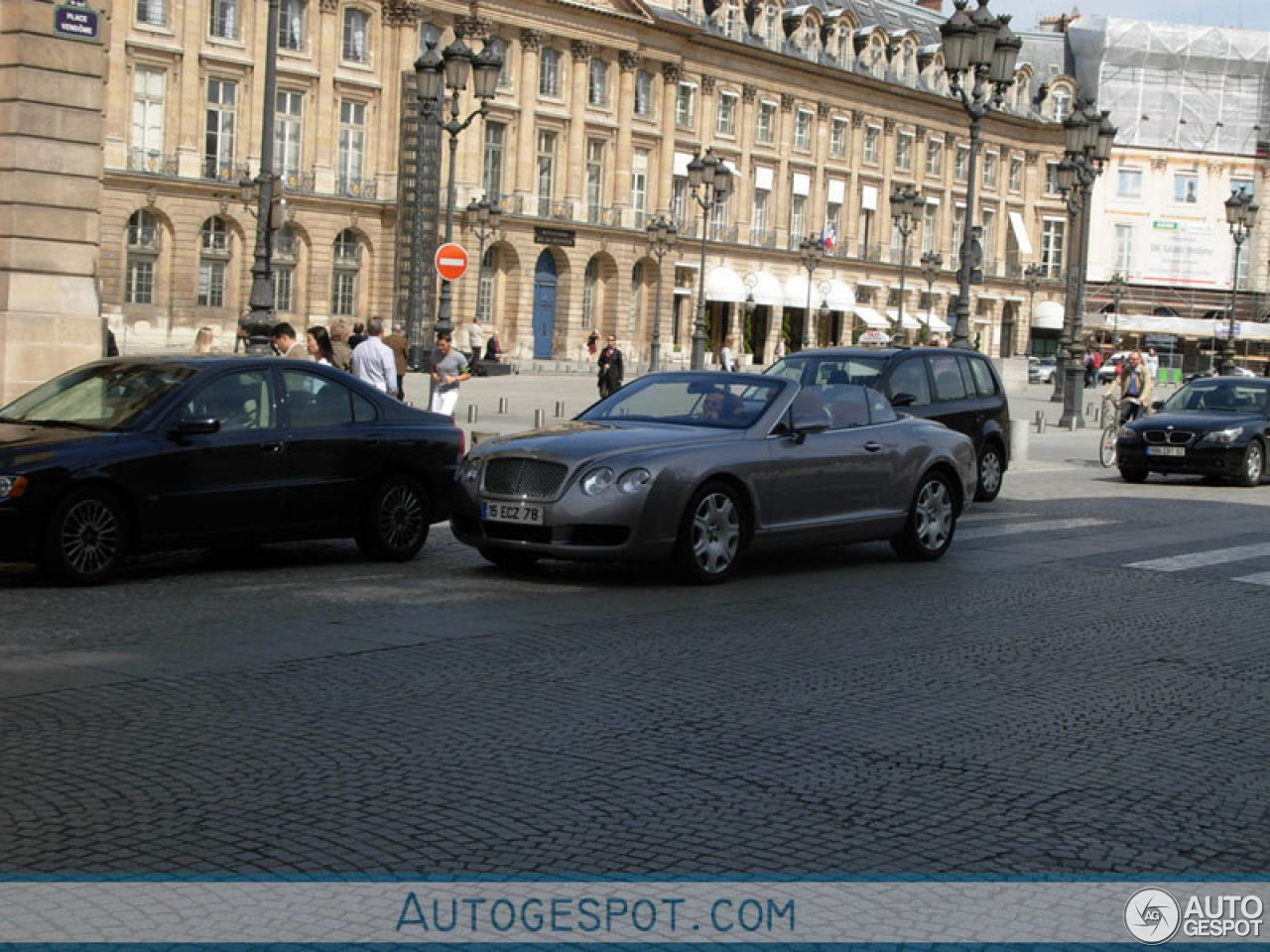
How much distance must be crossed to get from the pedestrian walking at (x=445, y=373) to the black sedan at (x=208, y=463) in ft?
28.8

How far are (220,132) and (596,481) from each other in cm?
5608

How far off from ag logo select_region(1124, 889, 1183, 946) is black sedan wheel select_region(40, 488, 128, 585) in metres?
7.83

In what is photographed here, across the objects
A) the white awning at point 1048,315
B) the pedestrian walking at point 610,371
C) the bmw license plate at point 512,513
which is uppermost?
the white awning at point 1048,315

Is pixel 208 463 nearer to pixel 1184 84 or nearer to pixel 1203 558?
pixel 1203 558

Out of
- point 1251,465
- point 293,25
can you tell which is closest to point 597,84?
point 293,25

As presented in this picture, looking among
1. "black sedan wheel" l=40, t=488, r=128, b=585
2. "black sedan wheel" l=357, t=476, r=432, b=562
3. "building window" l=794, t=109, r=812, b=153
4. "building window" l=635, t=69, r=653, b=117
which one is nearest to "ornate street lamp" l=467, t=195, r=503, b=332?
"building window" l=635, t=69, r=653, b=117

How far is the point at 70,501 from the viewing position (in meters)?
11.4

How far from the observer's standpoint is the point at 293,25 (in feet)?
217

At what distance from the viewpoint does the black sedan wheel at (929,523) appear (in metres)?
14.2

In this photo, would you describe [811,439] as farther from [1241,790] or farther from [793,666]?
[1241,790]

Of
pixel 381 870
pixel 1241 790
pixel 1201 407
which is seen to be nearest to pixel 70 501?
pixel 381 870

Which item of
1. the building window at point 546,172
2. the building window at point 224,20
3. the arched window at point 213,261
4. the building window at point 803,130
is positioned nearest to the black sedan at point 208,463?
the arched window at point 213,261

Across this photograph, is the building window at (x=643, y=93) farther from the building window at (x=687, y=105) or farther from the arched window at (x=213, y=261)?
the arched window at (x=213, y=261)

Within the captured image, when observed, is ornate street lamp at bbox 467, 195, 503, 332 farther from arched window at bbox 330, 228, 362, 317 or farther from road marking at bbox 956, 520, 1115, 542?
road marking at bbox 956, 520, 1115, 542
